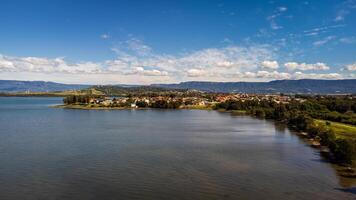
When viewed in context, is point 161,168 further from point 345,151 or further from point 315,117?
point 315,117

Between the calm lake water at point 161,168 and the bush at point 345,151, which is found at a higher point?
the bush at point 345,151

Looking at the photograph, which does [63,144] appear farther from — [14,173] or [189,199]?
[189,199]

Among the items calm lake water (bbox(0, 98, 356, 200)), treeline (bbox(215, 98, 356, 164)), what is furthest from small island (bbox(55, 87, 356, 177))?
calm lake water (bbox(0, 98, 356, 200))

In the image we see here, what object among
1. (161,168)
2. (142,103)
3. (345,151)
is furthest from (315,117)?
(142,103)

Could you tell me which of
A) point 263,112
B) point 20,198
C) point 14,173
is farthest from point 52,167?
point 263,112

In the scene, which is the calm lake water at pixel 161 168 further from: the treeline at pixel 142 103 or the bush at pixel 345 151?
the treeline at pixel 142 103

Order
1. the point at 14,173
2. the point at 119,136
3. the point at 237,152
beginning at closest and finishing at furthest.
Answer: the point at 14,173, the point at 237,152, the point at 119,136

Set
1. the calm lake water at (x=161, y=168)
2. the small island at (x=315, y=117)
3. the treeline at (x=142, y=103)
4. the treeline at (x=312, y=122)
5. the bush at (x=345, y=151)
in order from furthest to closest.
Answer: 1. the treeline at (x=142, y=103)
2. the small island at (x=315, y=117)
3. the treeline at (x=312, y=122)
4. the bush at (x=345, y=151)
5. the calm lake water at (x=161, y=168)

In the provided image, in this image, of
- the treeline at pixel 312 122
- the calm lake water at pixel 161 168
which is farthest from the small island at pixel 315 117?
the calm lake water at pixel 161 168
